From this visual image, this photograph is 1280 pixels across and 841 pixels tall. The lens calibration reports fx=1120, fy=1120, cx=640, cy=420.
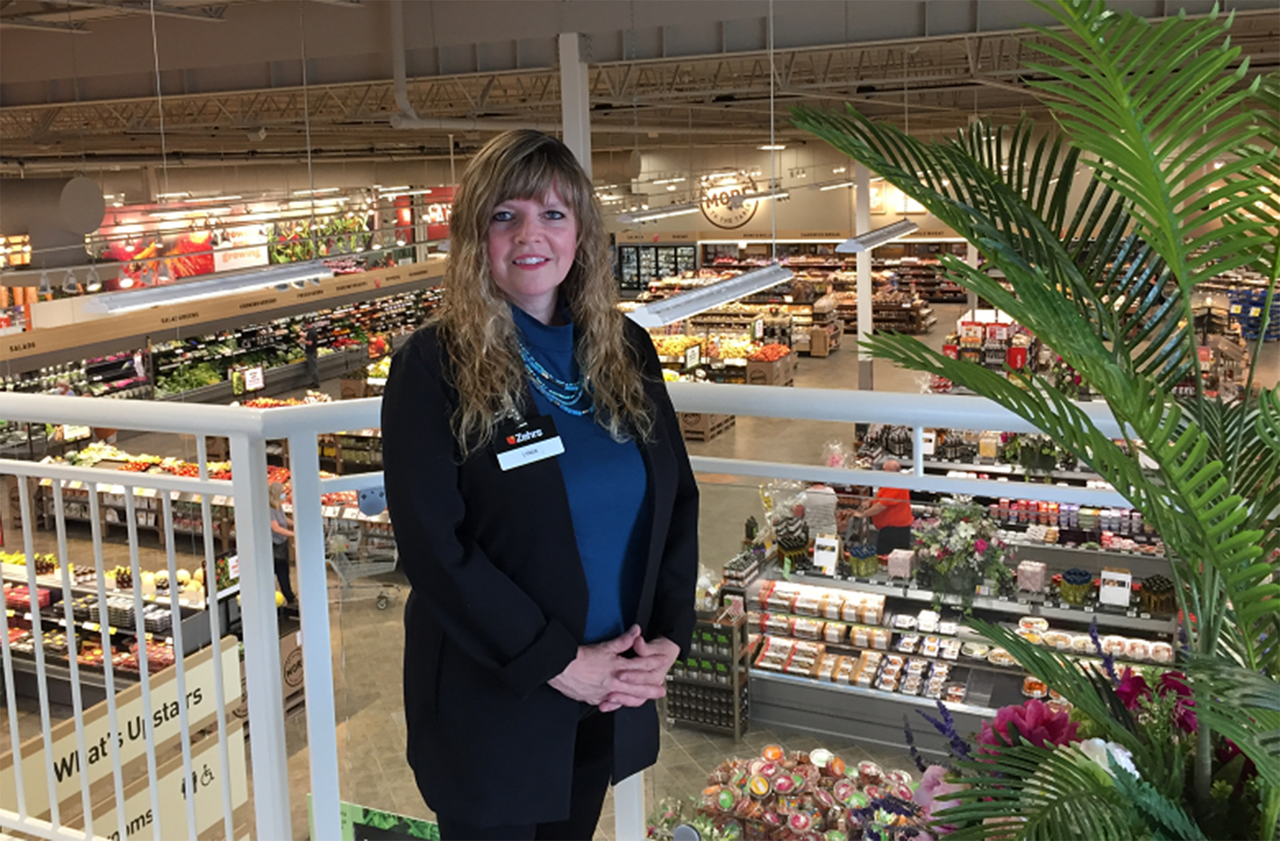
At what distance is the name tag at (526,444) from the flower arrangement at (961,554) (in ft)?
3.67

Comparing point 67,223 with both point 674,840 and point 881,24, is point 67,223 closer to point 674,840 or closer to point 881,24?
point 881,24

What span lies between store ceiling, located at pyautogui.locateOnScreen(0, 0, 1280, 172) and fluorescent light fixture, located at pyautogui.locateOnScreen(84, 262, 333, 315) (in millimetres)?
1741

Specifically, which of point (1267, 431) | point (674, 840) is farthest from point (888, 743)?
point (1267, 431)

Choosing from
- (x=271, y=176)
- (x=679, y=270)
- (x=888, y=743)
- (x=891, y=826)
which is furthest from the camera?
(x=679, y=270)

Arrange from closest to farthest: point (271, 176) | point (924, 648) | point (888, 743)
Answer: point (888, 743)
point (924, 648)
point (271, 176)

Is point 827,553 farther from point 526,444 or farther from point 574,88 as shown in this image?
point 574,88

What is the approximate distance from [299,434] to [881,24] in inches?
320

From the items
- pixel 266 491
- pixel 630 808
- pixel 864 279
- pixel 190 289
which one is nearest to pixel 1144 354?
pixel 630 808

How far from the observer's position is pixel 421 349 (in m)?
1.38

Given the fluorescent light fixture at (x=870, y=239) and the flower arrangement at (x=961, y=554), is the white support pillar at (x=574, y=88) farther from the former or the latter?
the flower arrangement at (x=961, y=554)

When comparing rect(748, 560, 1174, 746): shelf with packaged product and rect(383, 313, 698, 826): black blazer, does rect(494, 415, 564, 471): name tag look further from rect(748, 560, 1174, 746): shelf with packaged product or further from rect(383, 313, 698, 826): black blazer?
rect(748, 560, 1174, 746): shelf with packaged product

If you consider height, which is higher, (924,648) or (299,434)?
(299,434)

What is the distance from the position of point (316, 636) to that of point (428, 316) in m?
0.77

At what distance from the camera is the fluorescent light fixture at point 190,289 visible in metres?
6.29
